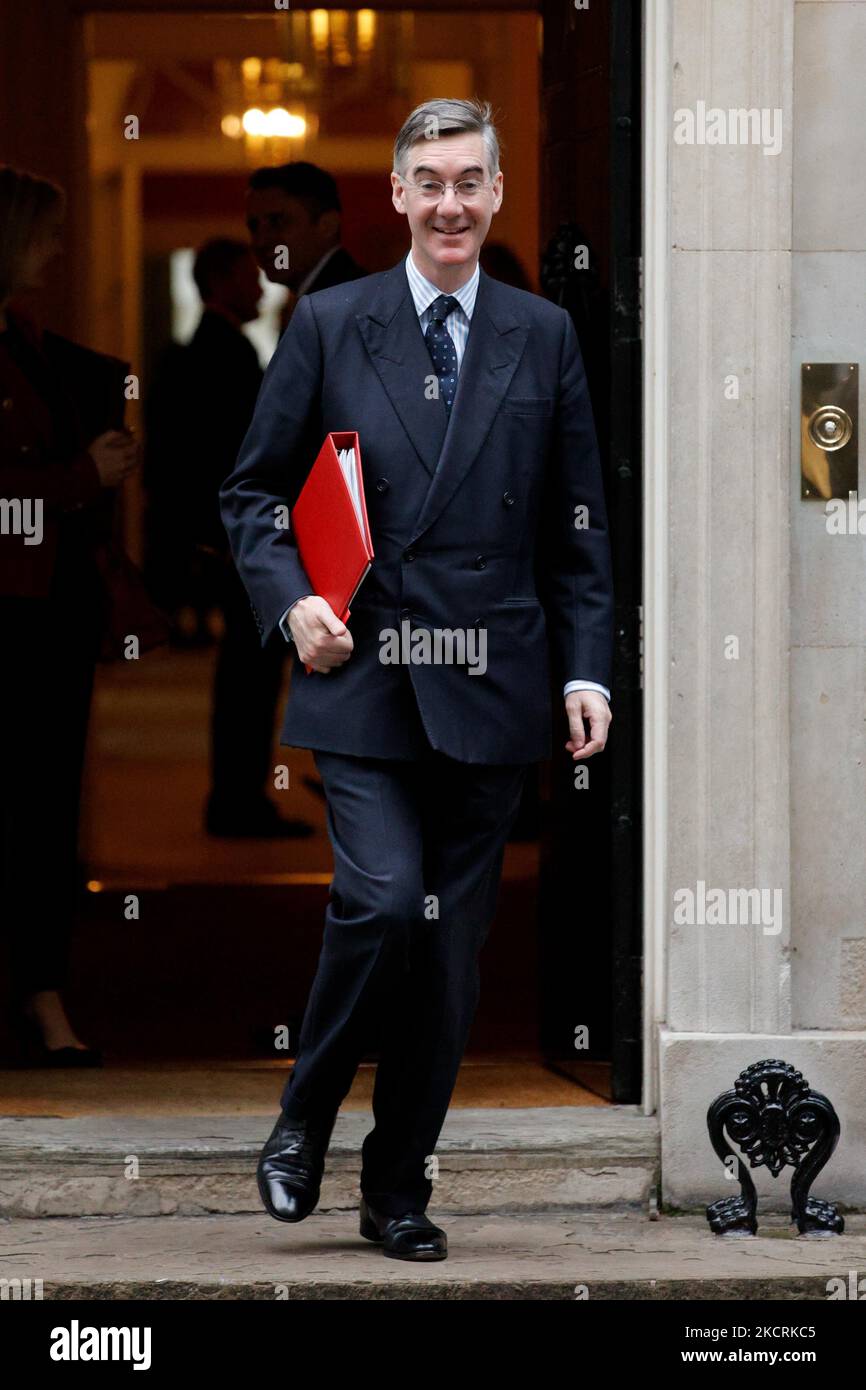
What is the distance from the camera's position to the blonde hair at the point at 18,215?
19.3 ft

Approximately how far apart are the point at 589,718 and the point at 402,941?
0.56 metres

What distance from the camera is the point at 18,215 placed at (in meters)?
5.93

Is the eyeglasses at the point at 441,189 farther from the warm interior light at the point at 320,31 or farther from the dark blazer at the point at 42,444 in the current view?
the warm interior light at the point at 320,31

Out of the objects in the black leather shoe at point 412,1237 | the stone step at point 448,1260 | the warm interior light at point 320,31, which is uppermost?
the warm interior light at point 320,31

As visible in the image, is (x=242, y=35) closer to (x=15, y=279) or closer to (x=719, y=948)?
(x=15, y=279)

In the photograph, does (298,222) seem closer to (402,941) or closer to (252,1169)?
(252,1169)

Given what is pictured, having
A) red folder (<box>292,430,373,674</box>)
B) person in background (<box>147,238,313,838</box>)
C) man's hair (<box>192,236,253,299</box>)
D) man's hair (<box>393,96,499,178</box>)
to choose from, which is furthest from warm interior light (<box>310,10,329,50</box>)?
red folder (<box>292,430,373,674</box>)

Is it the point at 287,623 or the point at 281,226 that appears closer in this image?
the point at 287,623

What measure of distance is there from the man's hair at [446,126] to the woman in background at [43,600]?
1.79m

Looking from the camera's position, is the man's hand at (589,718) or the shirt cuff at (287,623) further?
the man's hand at (589,718)

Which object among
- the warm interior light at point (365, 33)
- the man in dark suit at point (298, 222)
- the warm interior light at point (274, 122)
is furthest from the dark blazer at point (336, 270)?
the warm interior light at point (274, 122)

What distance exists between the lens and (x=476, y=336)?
439cm

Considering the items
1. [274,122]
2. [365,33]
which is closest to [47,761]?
[365,33]

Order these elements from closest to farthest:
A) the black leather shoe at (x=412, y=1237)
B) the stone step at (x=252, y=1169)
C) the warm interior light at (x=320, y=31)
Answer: the black leather shoe at (x=412, y=1237), the stone step at (x=252, y=1169), the warm interior light at (x=320, y=31)
